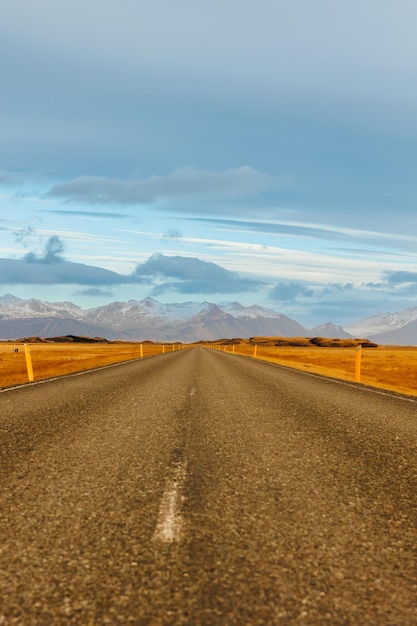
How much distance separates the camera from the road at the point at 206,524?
262 centimetres

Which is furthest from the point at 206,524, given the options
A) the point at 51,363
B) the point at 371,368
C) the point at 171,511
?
the point at 371,368

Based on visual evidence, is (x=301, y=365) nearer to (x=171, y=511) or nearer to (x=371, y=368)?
(x=371, y=368)

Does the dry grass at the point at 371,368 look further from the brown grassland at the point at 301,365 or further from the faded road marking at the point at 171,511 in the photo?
the faded road marking at the point at 171,511

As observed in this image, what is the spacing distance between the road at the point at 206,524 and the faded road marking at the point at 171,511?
19mm

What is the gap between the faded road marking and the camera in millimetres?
3479

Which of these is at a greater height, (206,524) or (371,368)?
(206,524)

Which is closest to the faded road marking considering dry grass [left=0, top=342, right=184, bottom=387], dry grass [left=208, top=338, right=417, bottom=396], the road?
the road

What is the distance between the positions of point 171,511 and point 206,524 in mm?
382

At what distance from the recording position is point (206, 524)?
12.2 feet

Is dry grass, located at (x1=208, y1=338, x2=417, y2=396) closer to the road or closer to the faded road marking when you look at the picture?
the road

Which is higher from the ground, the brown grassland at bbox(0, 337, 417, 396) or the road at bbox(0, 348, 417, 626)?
the road at bbox(0, 348, 417, 626)

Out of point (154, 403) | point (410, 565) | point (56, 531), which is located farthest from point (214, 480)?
point (154, 403)

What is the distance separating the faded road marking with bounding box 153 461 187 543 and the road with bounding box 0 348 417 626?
19 millimetres

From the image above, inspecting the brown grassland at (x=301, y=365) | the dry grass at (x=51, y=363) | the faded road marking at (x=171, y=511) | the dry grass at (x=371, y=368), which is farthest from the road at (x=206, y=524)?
the dry grass at (x=371, y=368)
